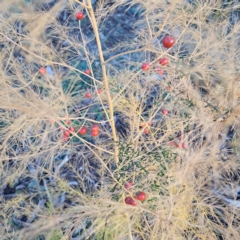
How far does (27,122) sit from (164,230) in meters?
0.72

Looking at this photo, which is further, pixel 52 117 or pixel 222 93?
pixel 222 93

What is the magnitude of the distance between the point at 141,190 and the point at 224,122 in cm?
45

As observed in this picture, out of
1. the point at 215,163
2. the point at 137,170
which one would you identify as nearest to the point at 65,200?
the point at 137,170

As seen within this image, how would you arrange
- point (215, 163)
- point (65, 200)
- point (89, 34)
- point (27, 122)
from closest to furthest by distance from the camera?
1. point (27, 122)
2. point (215, 163)
3. point (65, 200)
4. point (89, 34)

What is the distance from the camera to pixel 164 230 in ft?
5.13

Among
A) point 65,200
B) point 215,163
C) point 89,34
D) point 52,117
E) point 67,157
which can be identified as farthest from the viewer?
point 89,34

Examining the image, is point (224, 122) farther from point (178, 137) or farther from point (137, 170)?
point (137, 170)

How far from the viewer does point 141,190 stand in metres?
1.59

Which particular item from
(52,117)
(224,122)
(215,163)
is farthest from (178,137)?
(52,117)

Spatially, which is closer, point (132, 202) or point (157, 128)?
point (132, 202)

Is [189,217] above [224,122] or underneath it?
underneath

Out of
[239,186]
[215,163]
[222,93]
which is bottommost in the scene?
[239,186]

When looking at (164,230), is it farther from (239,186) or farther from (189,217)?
(239,186)

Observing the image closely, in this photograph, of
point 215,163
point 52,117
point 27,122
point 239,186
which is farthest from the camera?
point 239,186
